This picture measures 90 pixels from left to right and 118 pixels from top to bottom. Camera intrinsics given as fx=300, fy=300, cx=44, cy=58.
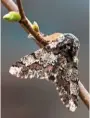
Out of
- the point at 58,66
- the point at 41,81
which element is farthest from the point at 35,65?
the point at 41,81

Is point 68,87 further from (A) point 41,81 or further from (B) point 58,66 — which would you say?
(A) point 41,81

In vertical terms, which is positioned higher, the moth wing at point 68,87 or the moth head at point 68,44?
the moth head at point 68,44

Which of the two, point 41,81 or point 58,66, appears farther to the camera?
point 41,81

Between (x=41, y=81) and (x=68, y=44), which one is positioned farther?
(x=41, y=81)

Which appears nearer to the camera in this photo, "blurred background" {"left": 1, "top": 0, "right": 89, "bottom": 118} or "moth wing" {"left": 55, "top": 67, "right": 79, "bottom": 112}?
"moth wing" {"left": 55, "top": 67, "right": 79, "bottom": 112}

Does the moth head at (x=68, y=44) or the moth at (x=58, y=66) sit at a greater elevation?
the moth head at (x=68, y=44)

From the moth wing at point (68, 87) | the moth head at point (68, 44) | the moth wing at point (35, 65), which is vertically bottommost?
the moth wing at point (68, 87)

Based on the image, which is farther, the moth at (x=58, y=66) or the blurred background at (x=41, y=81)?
the blurred background at (x=41, y=81)

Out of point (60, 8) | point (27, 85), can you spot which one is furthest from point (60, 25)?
point (27, 85)
